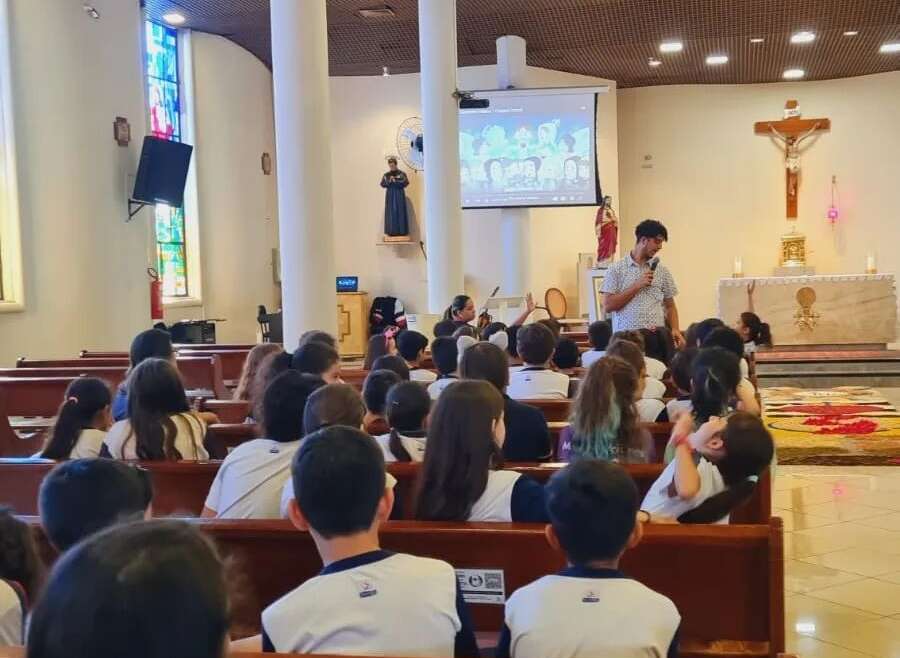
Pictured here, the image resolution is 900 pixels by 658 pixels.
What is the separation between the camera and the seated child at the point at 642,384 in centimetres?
343

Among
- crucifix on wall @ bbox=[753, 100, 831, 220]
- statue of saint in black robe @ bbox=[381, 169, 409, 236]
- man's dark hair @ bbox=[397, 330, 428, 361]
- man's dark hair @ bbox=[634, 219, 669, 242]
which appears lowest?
man's dark hair @ bbox=[397, 330, 428, 361]

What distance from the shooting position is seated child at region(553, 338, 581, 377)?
518cm

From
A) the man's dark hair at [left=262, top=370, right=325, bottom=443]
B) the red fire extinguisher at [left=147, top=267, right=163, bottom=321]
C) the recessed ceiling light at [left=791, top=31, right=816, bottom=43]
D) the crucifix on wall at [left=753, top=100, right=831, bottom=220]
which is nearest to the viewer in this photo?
the man's dark hair at [left=262, top=370, right=325, bottom=443]

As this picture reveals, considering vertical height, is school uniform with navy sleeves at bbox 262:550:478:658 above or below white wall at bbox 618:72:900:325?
below

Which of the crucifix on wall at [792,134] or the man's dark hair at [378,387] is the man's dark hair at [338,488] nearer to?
the man's dark hair at [378,387]

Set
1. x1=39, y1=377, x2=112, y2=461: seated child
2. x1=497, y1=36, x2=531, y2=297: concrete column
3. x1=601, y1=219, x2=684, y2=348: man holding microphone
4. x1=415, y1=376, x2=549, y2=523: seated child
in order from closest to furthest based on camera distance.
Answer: x1=415, y1=376, x2=549, y2=523: seated child → x1=39, y1=377, x2=112, y2=461: seated child → x1=601, y1=219, x2=684, y2=348: man holding microphone → x1=497, y1=36, x2=531, y2=297: concrete column

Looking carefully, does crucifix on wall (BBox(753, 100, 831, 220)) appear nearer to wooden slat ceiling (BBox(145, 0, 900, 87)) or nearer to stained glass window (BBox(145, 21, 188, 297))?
wooden slat ceiling (BBox(145, 0, 900, 87))

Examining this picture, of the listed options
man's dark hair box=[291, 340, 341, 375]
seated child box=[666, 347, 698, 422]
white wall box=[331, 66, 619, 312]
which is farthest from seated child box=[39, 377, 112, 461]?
white wall box=[331, 66, 619, 312]

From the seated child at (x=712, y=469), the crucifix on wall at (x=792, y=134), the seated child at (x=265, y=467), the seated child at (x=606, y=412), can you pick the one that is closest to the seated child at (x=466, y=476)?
the seated child at (x=712, y=469)

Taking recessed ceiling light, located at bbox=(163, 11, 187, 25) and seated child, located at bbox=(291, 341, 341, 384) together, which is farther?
recessed ceiling light, located at bbox=(163, 11, 187, 25)

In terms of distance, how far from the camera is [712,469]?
2443 mm

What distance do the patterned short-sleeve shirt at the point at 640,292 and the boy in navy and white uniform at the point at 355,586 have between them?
3.95m

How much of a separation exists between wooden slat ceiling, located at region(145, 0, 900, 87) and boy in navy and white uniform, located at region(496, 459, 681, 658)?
31.8 ft

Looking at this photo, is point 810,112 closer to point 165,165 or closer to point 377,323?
point 377,323
